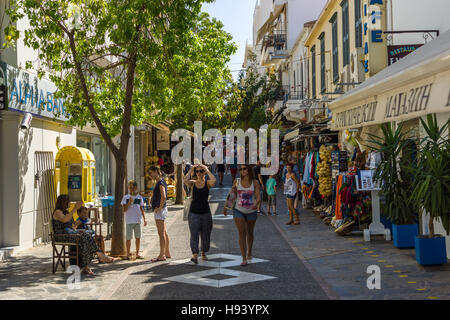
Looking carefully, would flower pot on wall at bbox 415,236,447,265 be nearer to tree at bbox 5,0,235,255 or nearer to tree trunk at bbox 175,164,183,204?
tree at bbox 5,0,235,255

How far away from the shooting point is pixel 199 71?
11656mm

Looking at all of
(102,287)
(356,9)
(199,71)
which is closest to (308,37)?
(356,9)

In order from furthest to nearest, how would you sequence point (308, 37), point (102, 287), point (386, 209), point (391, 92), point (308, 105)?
point (308, 37) → point (308, 105) → point (386, 209) → point (102, 287) → point (391, 92)

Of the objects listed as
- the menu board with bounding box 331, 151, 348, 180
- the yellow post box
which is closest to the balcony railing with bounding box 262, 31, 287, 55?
the menu board with bounding box 331, 151, 348, 180

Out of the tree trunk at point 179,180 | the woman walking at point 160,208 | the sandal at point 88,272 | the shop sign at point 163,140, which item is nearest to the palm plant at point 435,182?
the woman walking at point 160,208

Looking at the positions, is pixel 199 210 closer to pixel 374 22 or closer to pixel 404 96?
pixel 404 96

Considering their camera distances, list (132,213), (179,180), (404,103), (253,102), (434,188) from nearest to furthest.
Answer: (404,103) < (434,188) < (132,213) < (179,180) < (253,102)

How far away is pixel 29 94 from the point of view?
39.2 feet

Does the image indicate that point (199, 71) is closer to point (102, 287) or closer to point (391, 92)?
point (102, 287)

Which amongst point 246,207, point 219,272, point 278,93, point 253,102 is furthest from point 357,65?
point 278,93

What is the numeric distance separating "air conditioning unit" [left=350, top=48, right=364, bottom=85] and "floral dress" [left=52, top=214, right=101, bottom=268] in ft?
32.2

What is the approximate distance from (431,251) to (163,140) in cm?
2076
